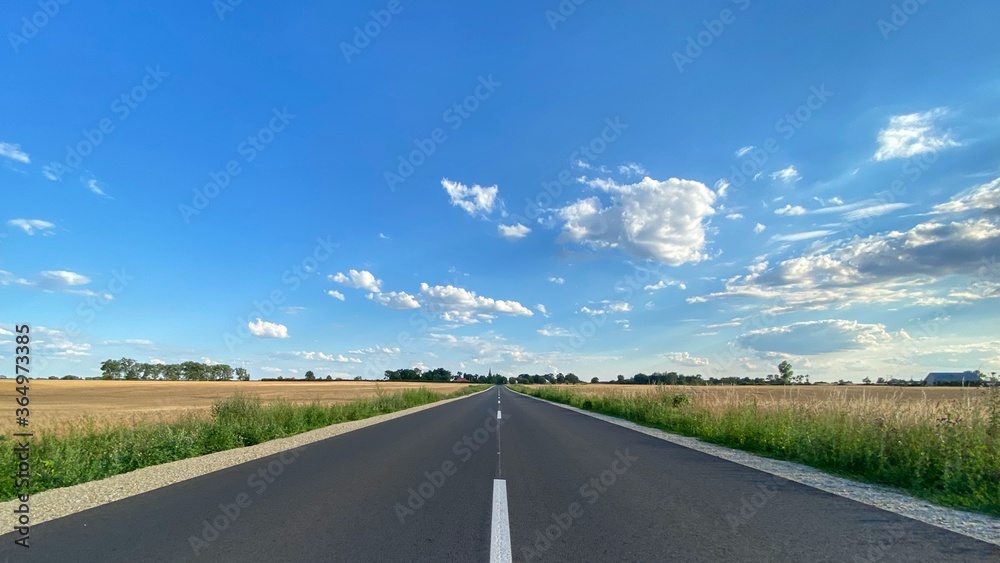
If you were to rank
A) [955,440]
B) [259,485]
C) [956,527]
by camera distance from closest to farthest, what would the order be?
1. [956,527]
2. [259,485]
3. [955,440]

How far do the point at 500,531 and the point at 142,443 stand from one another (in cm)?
934

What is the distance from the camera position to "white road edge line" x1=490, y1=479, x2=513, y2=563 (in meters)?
4.30

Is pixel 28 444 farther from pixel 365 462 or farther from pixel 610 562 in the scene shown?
pixel 610 562

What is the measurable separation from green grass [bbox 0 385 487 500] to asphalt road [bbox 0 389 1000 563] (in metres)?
2.41

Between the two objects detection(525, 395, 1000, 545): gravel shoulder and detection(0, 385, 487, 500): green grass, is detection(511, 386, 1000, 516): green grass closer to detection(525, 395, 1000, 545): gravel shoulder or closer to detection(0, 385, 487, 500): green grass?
detection(525, 395, 1000, 545): gravel shoulder

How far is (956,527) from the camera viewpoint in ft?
17.9

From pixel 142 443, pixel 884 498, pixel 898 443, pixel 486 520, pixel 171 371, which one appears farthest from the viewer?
pixel 171 371

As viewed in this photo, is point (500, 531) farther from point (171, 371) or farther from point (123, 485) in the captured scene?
point (171, 371)

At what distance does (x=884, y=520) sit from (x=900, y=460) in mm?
4019

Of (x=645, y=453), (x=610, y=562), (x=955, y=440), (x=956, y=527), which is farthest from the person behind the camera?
(x=645, y=453)

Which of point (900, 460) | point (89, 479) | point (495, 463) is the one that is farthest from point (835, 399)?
point (89, 479)

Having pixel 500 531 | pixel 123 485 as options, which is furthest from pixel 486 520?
pixel 123 485

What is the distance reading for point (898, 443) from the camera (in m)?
9.23

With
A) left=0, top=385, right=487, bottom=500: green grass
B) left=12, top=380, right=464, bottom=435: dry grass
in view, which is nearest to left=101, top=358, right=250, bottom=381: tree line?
left=12, top=380, right=464, bottom=435: dry grass
